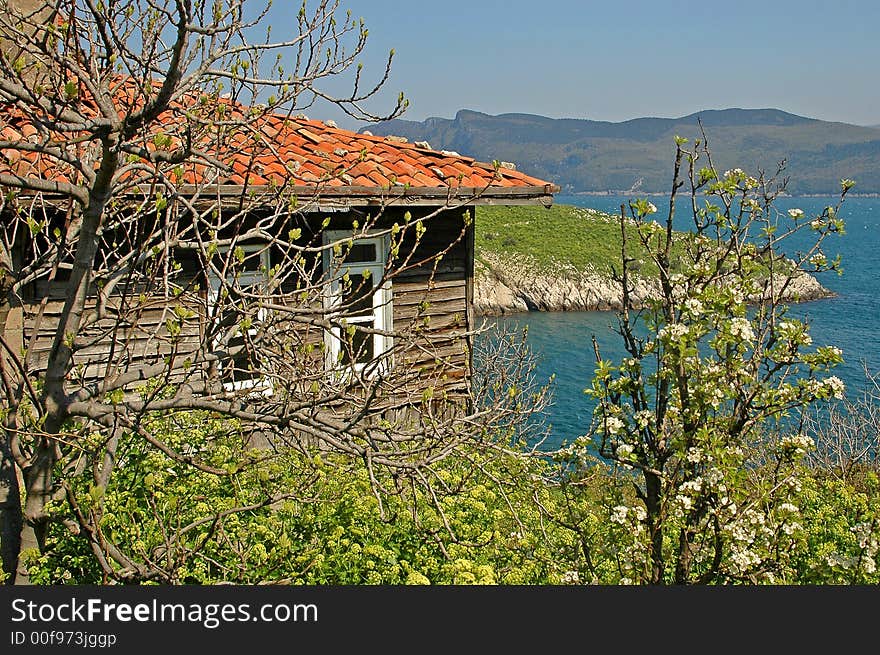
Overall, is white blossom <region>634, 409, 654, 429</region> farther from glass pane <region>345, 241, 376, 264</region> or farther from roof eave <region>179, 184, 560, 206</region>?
glass pane <region>345, 241, 376, 264</region>

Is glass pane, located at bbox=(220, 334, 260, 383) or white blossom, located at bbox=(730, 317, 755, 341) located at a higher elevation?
white blossom, located at bbox=(730, 317, 755, 341)

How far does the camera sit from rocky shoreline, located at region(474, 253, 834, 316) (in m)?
41.7

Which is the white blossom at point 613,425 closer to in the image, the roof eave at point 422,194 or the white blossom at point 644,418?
the white blossom at point 644,418

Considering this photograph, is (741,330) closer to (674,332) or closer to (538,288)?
(674,332)

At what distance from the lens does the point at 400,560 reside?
5.18m

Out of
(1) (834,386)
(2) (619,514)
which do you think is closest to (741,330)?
(1) (834,386)

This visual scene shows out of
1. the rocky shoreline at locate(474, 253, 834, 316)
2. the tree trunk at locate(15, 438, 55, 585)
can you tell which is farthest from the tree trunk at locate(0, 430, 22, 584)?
the rocky shoreline at locate(474, 253, 834, 316)

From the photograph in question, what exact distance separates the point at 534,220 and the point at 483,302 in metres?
13.3

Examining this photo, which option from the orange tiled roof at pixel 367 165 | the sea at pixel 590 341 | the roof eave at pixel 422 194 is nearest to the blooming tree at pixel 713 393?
the roof eave at pixel 422 194

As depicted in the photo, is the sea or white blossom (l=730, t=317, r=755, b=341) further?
the sea

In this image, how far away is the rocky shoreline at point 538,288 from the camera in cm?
4169

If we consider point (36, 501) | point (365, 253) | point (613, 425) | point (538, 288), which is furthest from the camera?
point (538, 288)

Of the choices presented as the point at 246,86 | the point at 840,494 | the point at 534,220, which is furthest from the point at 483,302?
the point at 246,86

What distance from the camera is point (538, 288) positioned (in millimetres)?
42812
